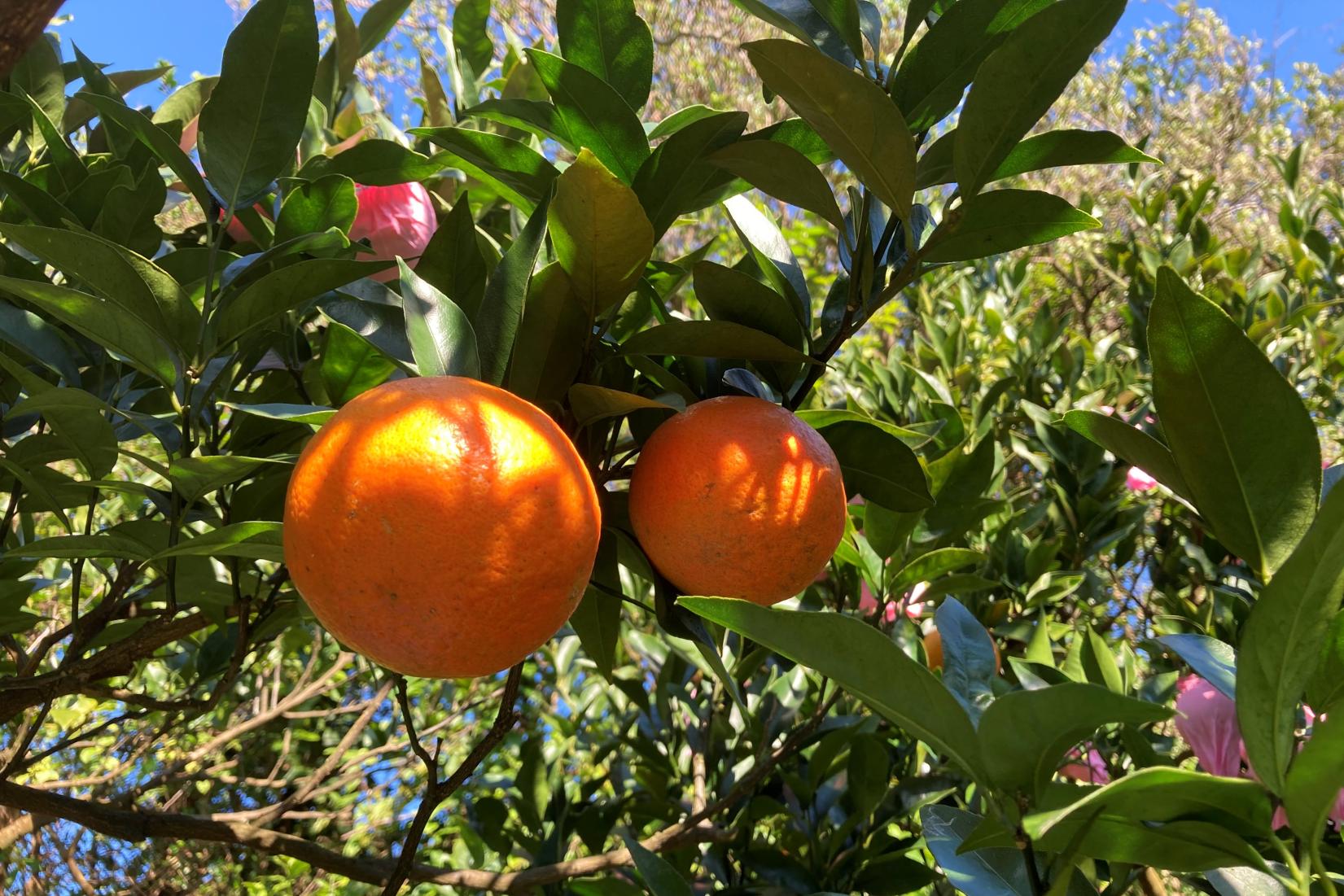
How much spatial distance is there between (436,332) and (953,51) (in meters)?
0.40

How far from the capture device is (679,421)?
0.68 m

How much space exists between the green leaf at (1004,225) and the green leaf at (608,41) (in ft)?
0.83

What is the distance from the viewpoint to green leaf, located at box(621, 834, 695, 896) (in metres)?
0.80

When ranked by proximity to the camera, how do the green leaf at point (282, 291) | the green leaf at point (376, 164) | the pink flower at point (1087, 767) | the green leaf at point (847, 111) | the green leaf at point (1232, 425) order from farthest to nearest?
1. the pink flower at point (1087, 767)
2. the green leaf at point (376, 164)
3. the green leaf at point (282, 291)
4. the green leaf at point (847, 111)
5. the green leaf at point (1232, 425)

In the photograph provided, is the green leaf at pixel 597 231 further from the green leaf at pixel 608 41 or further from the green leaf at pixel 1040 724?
the green leaf at pixel 1040 724

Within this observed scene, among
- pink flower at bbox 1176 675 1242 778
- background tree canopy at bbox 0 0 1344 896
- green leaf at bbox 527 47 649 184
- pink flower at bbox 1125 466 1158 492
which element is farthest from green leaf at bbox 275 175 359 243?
pink flower at bbox 1125 466 1158 492

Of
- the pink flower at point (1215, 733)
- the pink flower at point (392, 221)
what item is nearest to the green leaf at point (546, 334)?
the pink flower at point (392, 221)

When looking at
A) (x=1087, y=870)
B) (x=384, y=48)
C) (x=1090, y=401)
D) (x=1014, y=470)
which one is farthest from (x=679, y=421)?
(x=384, y=48)

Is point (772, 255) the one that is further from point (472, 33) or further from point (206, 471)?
point (472, 33)

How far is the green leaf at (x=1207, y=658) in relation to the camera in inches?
21.3

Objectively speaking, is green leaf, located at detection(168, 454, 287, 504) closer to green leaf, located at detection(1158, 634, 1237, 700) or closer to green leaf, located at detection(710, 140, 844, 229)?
green leaf, located at detection(710, 140, 844, 229)

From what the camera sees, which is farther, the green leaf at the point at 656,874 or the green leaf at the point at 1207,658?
the green leaf at the point at 656,874

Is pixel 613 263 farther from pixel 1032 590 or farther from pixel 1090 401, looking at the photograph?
pixel 1090 401

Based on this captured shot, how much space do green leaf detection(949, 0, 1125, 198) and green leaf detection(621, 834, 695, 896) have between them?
56cm
